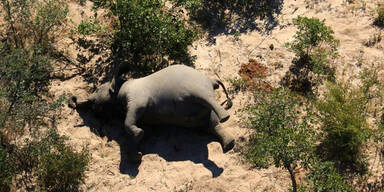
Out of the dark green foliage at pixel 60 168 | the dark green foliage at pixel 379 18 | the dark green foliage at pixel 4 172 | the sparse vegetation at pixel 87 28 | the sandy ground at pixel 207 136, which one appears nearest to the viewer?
the dark green foliage at pixel 4 172

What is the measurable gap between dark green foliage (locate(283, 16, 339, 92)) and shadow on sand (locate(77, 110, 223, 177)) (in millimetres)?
2306

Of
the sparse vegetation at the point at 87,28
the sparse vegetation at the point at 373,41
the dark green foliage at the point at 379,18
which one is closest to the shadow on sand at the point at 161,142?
the sparse vegetation at the point at 87,28

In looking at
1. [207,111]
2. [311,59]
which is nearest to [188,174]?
[207,111]

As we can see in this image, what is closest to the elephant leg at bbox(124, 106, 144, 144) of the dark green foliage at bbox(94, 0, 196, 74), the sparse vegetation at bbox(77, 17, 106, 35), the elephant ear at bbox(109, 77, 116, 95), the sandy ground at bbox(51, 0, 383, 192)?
the sandy ground at bbox(51, 0, 383, 192)

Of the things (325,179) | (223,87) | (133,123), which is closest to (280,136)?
(325,179)

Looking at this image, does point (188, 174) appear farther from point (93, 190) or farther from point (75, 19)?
point (75, 19)

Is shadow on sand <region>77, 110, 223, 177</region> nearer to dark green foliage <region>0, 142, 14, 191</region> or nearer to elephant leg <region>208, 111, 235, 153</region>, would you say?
elephant leg <region>208, 111, 235, 153</region>

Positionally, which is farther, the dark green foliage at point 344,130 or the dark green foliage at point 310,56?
the dark green foliage at point 310,56

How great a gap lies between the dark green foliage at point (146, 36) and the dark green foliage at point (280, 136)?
6.85 feet

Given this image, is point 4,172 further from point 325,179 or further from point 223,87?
point 325,179

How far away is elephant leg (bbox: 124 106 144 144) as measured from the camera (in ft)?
23.1

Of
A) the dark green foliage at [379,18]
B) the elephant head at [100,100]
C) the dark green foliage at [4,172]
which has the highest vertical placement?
the dark green foliage at [379,18]

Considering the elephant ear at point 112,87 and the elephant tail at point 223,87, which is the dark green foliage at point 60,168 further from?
the elephant tail at point 223,87

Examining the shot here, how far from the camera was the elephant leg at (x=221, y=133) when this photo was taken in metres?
7.16
